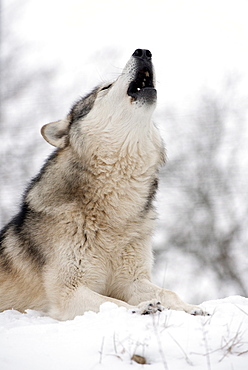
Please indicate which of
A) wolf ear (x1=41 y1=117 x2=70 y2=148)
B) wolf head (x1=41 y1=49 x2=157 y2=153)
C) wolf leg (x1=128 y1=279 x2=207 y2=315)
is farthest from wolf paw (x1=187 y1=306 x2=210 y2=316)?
wolf ear (x1=41 y1=117 x2=70 y2=148)

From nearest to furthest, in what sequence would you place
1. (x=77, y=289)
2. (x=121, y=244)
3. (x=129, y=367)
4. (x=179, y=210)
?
(x=129, y=367)
(x=77, y=289)
(x=121, y=244)
(x=179, y=210)

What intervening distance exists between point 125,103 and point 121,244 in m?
1.40

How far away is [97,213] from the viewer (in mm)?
4660

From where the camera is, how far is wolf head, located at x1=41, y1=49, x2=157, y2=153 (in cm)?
480

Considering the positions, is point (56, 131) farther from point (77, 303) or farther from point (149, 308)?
point (149, 308)

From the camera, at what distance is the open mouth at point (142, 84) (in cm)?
482

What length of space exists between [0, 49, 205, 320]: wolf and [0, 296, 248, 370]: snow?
0.95 metres

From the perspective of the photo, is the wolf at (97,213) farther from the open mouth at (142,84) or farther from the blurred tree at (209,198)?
the blurred tree at (209,198)

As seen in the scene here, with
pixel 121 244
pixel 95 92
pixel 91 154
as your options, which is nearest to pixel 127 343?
pixel 121 244

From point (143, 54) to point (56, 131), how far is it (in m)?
1.24

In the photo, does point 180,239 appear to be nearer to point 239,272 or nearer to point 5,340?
point 239,272

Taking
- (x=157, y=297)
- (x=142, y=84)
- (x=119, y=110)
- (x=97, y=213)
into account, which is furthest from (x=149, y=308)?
(x=142, y=84)

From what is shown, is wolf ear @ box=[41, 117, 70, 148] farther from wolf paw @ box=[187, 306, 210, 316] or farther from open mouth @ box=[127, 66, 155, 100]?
wolf paw @ box=[187, 306, 210, 316]

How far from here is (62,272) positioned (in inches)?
174
